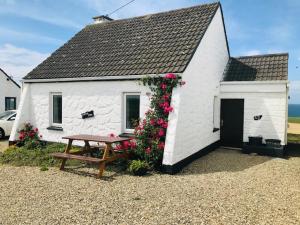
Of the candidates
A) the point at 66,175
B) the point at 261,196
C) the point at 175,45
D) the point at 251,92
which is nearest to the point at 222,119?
the point at 251,92

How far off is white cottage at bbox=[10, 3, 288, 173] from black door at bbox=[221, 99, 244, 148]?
0.16ft

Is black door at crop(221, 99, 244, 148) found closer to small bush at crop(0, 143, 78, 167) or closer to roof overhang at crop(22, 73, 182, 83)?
roof overhang at crop(22, 73, 182, 83)

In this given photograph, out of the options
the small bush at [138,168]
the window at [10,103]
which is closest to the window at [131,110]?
the small bush at [138,168]

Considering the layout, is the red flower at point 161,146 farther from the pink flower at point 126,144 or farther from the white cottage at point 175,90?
the pink flower at point 126,144

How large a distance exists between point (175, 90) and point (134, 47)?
12.9ft

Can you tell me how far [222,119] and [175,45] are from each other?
5.16 m

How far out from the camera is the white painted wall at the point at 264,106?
1227cm

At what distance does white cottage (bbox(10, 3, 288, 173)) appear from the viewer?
9703mm

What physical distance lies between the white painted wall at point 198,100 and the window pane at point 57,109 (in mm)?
5962

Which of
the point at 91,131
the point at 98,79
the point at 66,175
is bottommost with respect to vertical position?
the point at 66,175

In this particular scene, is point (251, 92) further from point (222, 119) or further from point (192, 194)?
point (192, 194)

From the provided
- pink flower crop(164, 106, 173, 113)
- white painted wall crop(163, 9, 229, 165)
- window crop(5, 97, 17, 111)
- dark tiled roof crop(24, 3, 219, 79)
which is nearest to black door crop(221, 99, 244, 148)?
white painted wall crop(163, 9, 229, 165)

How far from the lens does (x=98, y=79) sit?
35.2 ft

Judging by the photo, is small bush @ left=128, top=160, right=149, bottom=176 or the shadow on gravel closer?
small bush @ left=128, top=160, right=149, bottom=176
